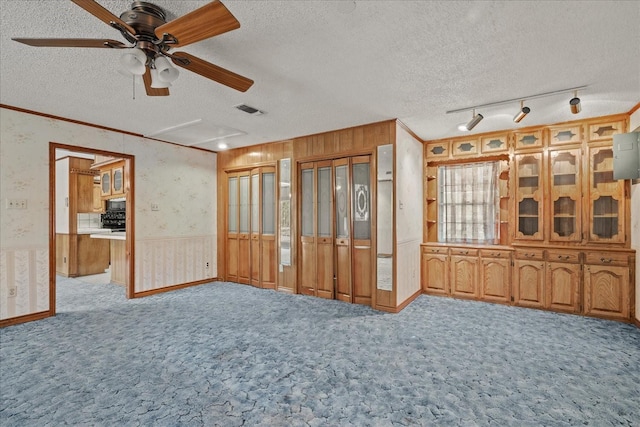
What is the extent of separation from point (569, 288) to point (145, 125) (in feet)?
20.8

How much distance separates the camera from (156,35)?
1.89 meters

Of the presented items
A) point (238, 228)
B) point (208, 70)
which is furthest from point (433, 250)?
point (208, 70)

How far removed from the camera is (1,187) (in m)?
3.75

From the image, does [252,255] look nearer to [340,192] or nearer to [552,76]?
[340,192]

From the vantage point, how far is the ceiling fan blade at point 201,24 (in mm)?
1621

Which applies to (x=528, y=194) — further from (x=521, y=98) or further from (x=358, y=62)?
(x=358, y=62)

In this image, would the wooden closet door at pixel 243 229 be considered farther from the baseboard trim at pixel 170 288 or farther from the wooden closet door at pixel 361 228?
the wooden closet door at pixel 361 228

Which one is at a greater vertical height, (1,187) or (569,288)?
(1,187)

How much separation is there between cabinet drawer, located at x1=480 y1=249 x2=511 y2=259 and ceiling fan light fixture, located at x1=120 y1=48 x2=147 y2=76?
4.76 meters

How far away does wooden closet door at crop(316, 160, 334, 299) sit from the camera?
4914mm

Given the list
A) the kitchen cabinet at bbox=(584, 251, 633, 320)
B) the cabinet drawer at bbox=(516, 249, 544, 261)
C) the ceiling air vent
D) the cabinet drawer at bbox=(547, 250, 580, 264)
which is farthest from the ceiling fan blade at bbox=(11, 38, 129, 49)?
the kitchen cabinet at bbox=(584, 251, 633, 320)

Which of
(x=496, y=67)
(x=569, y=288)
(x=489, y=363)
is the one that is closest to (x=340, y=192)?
(x=496, y=67)

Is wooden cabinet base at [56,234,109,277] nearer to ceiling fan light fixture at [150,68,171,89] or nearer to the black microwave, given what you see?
the black microwave

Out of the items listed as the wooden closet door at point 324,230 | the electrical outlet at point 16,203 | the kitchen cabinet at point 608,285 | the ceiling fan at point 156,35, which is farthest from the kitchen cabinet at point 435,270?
the electrical outlet at point 16,203
